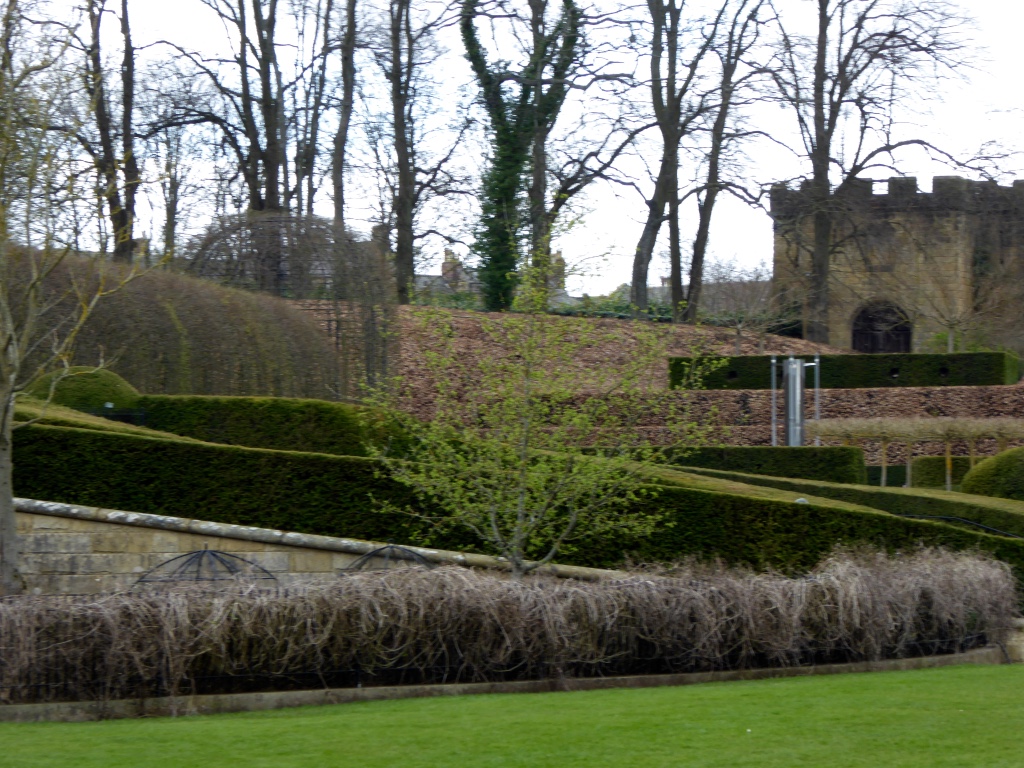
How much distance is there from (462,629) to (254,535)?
138 inches

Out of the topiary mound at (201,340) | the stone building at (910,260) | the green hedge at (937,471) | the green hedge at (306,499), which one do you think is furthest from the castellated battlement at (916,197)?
the green hedge at (306,499)

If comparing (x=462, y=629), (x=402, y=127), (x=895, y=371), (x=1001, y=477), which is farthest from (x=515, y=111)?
(x=462, y=629)

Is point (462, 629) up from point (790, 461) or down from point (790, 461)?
down

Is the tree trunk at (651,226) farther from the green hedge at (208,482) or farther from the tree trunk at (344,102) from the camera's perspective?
A: the green hedge at (208,482)

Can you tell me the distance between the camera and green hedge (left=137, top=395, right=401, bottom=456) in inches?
531

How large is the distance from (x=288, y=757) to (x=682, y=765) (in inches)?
78.0

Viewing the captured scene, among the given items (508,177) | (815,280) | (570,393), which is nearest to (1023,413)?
(815,280)

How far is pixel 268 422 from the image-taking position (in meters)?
13.8

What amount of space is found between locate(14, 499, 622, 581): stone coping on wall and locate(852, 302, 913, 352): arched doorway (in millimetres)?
30481

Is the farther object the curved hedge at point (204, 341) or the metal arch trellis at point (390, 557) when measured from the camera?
the curved hedge at point (204, 341)

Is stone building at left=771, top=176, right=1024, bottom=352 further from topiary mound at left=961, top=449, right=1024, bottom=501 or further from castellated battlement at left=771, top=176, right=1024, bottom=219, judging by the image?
topiary mound at left=961, top=449, right=1024, bottom=501

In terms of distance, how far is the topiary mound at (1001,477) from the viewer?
1527 cm

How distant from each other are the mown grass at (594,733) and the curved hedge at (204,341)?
358 inches

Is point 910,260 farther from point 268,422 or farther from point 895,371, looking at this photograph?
point 268,422
